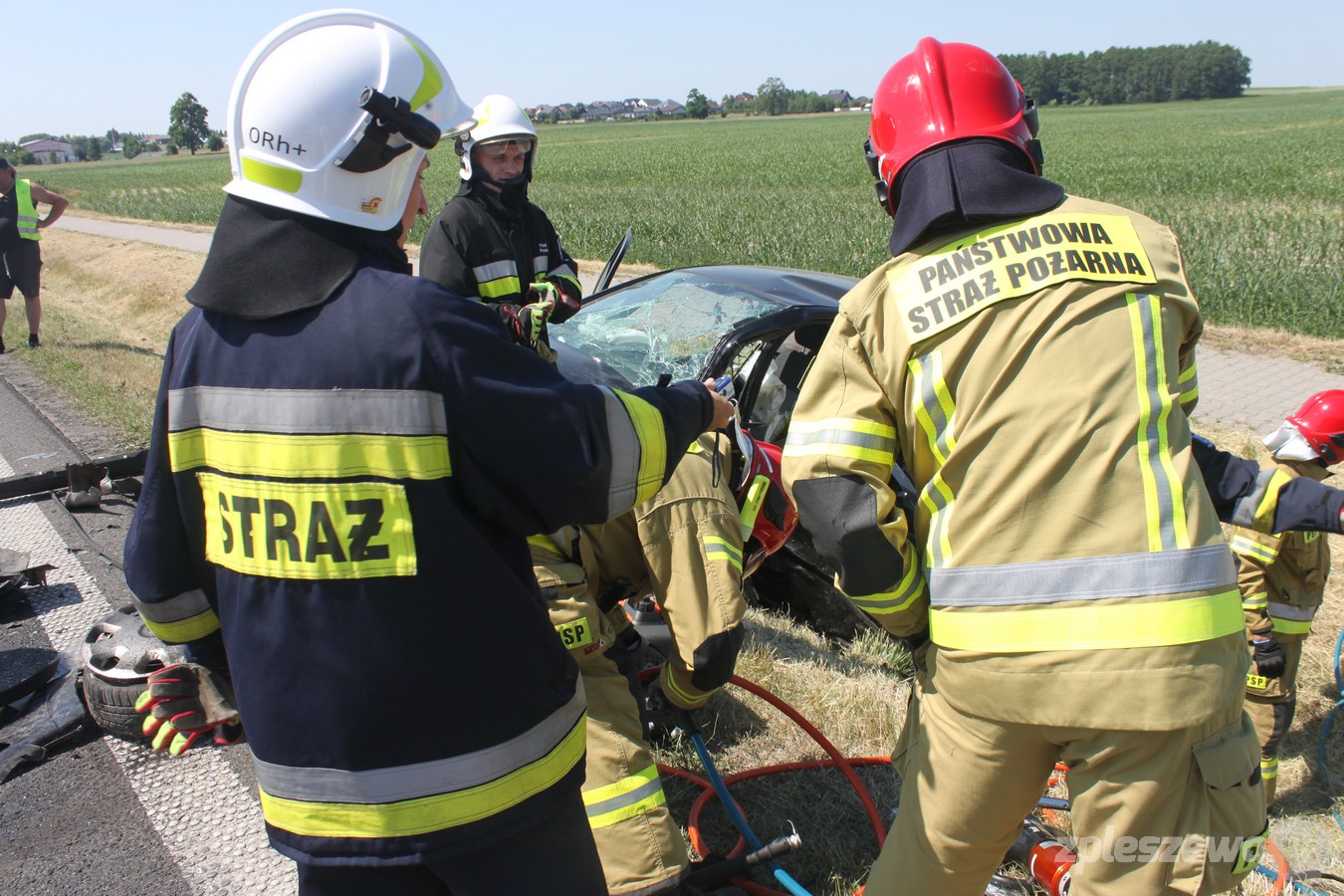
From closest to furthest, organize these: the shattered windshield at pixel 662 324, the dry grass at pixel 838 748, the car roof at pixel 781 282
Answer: the dry grass at pixel 838 748 < the shattered windshield at pixel 662 324 < the car roof at pixel 781 282

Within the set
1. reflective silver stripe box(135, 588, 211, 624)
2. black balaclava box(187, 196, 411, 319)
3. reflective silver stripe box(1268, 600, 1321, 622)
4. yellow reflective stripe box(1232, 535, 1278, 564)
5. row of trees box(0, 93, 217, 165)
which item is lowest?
reflective silver stripe box(1268, 600, 1321, 622)

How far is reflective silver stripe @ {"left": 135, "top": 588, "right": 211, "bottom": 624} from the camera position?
5.34 feet

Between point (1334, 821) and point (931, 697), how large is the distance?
1.90 m

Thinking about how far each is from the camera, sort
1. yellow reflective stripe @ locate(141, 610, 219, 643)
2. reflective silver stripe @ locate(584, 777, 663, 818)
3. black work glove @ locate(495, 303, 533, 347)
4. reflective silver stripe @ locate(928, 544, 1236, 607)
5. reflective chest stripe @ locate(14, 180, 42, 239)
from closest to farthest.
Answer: reflective silver stripe @ locate(928, 544, 1236, 607)
yellow reflective stripe @ locate(141, 610, 219, 643)
reflective silver stripe @ locate(584, 777, 663, 818)
black work glove @ locate(495, 303, 533, 347)
reflective chest stripe @ locate(14, 180, 42, 239)

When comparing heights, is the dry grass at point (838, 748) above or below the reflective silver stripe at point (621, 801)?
below

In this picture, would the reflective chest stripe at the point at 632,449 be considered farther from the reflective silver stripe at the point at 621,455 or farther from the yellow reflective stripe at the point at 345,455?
the yellow reflective stripe at the point at 345,455

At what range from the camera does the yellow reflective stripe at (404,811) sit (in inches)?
57.1

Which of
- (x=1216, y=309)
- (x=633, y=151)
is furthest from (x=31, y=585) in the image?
(x=633, y=151)

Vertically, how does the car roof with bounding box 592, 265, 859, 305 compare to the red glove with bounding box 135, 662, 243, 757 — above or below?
above

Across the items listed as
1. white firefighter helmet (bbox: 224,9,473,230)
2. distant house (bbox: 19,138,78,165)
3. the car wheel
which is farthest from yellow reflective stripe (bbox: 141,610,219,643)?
distant house (bbox: 19,138,78,165)

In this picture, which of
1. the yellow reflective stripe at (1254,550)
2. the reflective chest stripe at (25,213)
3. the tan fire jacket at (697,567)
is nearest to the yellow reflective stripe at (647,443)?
the tan fire jacket at (697,567)

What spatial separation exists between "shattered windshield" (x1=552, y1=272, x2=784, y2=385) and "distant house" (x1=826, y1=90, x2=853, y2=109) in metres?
116

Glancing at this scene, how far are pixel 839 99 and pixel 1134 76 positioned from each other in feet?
106

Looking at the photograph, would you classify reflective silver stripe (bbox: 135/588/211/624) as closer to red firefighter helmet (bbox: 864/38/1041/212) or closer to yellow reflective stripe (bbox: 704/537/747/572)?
yellow reflective stripe (bbox: 704/537/747/572)
